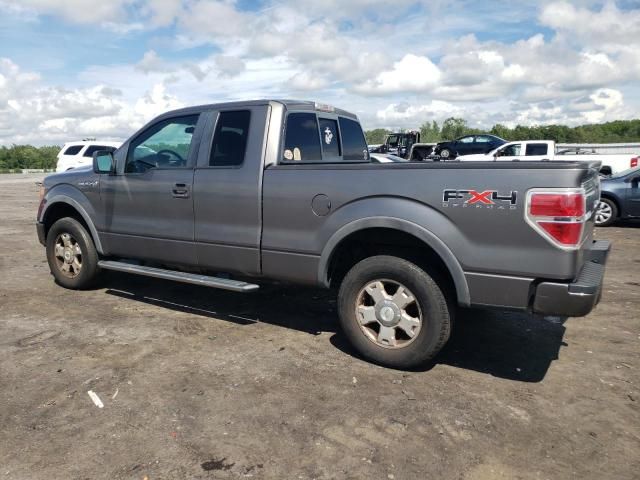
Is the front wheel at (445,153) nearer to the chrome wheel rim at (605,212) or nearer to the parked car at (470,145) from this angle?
the parked car at (470,145)

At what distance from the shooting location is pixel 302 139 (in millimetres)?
4727

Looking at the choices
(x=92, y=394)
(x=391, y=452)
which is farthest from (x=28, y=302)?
(x=391, y=452)

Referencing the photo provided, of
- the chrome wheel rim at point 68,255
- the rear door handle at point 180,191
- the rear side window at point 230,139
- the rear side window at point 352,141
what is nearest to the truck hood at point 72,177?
the chrome wheel rim at point 68,255

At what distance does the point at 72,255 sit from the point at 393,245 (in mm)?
3863

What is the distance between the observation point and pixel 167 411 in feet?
10.7

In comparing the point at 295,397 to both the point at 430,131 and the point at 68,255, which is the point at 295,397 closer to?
the point at 68,255

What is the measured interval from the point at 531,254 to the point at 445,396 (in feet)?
3.60

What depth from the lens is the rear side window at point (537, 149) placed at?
65.9 feet

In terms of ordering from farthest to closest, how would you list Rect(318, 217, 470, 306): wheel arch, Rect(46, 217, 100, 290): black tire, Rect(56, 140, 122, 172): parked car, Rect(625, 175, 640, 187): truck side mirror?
1. Rect(56, 140, 122, 172): parked car
2. Rect(625, 175, 640, 187): truck side mirror
3. Rect(46, 217, 100, 290): black tire
4. Rect(318, 217, 470, 306): wheel arch

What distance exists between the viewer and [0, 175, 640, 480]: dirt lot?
2.76 metres

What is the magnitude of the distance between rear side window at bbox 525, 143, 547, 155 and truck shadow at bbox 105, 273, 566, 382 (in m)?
16.6

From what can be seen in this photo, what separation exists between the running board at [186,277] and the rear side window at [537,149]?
18348 mm

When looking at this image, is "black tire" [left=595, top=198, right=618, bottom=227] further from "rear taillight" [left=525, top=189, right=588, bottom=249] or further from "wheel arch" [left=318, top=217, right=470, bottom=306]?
"rear taillight" [left=525, top=189, right=588, bottom=249]

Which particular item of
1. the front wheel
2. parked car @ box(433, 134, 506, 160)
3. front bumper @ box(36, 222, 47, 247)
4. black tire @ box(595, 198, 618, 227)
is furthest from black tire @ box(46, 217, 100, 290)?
the front wheel
